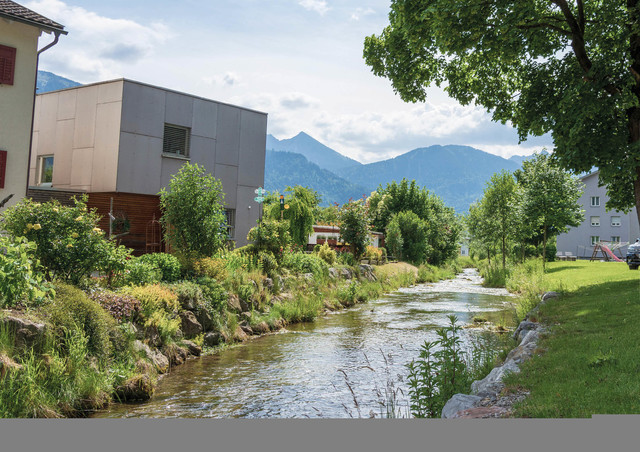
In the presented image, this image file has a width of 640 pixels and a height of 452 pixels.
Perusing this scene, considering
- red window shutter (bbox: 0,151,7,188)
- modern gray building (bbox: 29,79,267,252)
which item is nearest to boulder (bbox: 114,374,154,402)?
red window shutter (bbox: 0,151,7,188)

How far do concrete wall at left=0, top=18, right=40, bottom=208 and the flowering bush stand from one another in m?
8.28

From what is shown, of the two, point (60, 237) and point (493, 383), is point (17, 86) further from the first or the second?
point (493, 383)

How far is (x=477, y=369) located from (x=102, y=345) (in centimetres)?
651

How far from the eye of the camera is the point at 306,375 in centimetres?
1001

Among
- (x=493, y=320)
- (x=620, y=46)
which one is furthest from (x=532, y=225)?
(x=620, y=46)

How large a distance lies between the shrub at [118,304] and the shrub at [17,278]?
170 cm

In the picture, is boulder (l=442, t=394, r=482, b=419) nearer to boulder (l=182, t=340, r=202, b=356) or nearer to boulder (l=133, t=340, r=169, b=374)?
boulder (l=133, t=340, r=169, b=374)

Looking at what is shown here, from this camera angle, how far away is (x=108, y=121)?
19359 mm

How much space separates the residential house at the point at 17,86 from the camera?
53.3 ft

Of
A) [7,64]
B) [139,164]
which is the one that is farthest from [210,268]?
[7,64]

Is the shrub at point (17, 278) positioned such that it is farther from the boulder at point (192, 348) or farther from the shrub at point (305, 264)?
the shrub at point (305, 264)

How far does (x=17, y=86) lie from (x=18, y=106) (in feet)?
2.14

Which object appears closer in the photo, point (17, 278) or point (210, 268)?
point (17, 278)

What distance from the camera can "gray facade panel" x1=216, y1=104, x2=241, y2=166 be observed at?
72.1 ft
